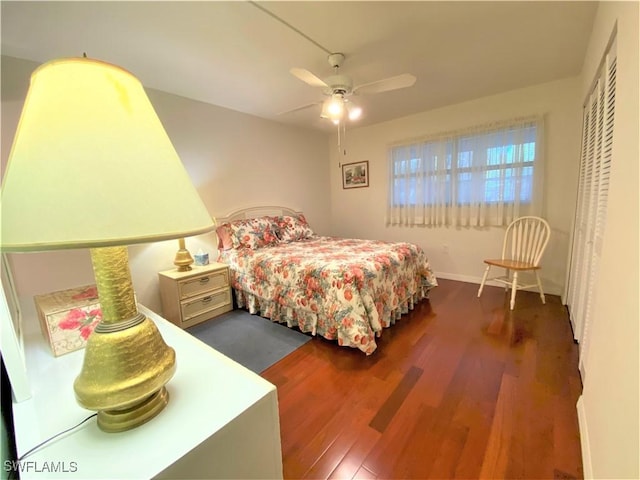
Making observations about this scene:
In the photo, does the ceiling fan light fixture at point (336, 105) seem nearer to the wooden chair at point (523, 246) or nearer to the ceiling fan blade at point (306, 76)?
the ceiling fan blade at point (306, 76)

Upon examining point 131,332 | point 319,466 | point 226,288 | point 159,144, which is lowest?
point 319,466

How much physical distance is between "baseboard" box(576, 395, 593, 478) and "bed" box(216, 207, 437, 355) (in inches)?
43.4

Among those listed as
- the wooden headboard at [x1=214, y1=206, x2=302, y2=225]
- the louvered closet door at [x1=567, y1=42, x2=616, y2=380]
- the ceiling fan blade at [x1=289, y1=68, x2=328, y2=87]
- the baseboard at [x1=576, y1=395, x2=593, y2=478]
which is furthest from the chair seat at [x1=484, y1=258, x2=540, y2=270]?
the wooden headboard at [x1=214, y1=206, x2=302, y2=225]

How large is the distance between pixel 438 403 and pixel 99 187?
1.80 meters

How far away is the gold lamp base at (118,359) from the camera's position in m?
0.55

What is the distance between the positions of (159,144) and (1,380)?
80cm

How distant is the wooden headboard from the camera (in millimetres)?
3221

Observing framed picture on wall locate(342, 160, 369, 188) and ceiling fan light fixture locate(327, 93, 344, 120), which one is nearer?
ceiling fan light fixture locate(327, 93, 344, 120)

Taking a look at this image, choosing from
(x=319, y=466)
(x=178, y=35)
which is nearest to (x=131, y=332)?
(x=319, y=466)

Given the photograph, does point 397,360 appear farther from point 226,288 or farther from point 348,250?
point 226,288

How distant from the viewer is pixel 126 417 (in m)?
0.60

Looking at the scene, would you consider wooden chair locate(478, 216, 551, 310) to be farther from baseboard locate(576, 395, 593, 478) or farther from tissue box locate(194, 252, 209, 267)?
tissue box locate(194, 252, 209, 267)

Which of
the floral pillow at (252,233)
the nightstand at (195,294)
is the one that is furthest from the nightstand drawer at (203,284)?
the floral pillow at (252,233)

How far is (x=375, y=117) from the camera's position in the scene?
3.73 meters
